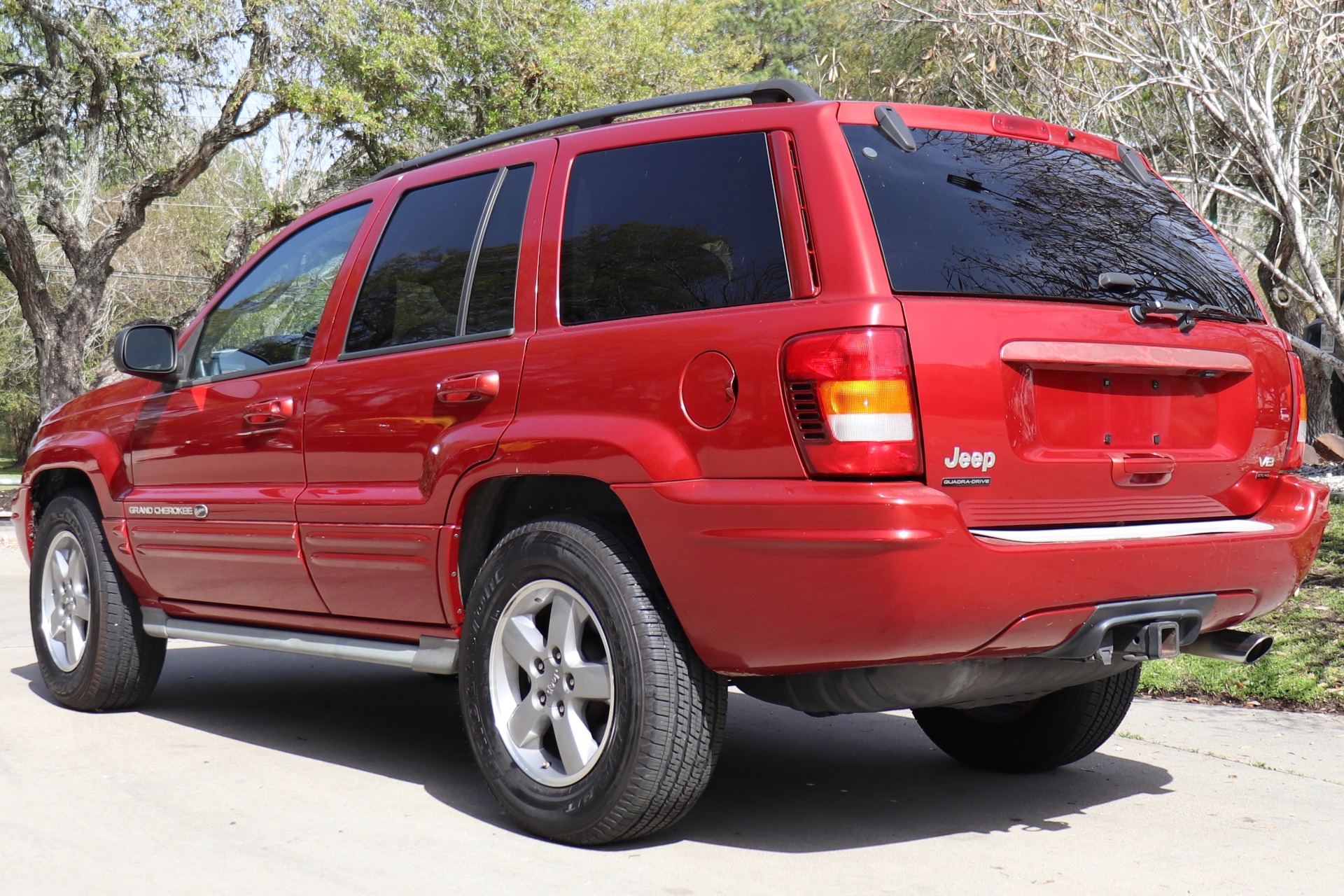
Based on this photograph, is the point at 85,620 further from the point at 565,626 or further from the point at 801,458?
the point at 801,458

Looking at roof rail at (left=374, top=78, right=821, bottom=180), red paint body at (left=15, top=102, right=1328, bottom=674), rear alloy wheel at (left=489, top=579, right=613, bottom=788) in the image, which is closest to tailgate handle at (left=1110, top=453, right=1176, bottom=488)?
red paint body at (left=15, top=102, right=1328, bottom=674)

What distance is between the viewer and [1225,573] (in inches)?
139

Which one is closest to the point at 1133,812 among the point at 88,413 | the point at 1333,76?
the point at 88,413

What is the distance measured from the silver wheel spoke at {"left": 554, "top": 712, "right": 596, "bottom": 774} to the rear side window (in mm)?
1146

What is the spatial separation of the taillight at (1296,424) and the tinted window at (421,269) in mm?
2472

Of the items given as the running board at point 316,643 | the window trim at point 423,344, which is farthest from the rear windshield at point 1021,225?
the running board at point 316,643

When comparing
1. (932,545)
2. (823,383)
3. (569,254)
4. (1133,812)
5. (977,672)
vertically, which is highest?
(569,254)

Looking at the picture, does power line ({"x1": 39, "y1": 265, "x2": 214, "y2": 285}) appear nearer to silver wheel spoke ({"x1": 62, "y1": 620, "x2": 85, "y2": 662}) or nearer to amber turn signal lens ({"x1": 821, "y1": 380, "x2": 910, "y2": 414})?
silver wheel spoke ({"x1": 62, "y1": 620, "x2": 85, "y2": 662})

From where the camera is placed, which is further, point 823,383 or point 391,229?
point 391,229

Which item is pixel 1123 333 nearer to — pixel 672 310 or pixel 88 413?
pixel 672 310

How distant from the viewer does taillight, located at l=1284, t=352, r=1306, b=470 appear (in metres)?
3.82

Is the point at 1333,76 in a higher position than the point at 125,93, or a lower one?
lower

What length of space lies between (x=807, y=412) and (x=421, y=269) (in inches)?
69.2

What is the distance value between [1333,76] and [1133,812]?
6516mm
